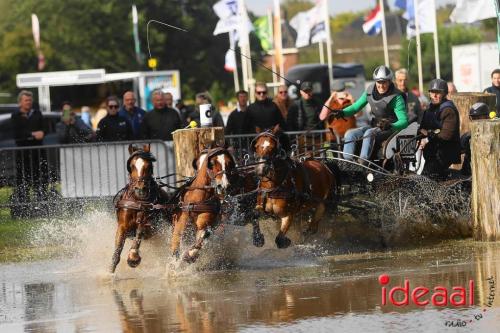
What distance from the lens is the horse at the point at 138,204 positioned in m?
13.4

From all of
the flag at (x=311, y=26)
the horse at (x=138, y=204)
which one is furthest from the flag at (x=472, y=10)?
the flag at (x=311, y=26)

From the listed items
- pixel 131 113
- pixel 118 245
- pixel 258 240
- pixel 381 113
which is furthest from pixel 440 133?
pixel 131 113

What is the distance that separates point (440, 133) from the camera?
53.0 ft

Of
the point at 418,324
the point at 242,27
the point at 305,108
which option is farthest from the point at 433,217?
the point at 242,27

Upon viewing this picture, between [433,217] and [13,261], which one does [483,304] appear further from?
[13,261]

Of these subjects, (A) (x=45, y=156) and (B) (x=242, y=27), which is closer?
(A) (x=45, y=156)

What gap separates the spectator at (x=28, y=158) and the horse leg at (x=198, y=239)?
5588mm

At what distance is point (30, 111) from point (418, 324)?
12541 mm

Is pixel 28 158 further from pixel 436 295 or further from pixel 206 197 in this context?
pixel 436 295

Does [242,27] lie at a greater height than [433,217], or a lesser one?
greater

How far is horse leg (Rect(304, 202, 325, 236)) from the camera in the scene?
15539 mm

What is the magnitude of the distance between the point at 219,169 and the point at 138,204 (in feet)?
3.17

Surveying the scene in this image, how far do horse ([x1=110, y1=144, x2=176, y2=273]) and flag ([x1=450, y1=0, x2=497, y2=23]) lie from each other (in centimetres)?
1068

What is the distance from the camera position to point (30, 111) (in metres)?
20.9
